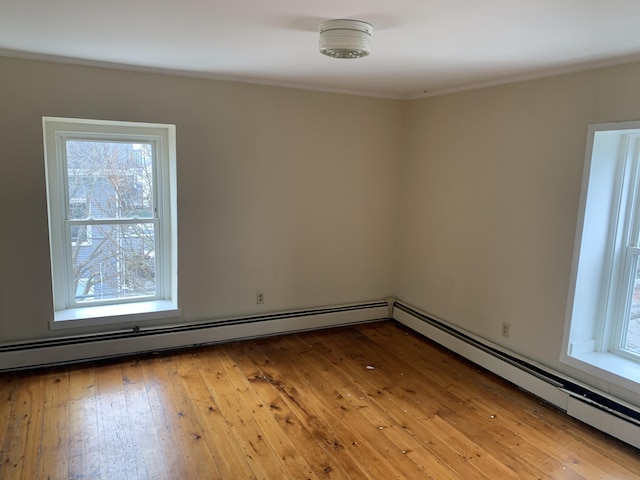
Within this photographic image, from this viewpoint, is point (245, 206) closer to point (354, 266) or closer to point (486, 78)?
point (354, 266)

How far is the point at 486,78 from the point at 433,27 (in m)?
1.35

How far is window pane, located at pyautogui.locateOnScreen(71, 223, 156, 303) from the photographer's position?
138 inches

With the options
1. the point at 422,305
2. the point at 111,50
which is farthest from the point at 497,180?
the point at 111,50

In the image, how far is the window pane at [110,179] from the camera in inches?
134

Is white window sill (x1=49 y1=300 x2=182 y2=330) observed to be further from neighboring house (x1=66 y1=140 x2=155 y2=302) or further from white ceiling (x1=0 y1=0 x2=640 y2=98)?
white ceiling (x1=0 y1=0 x2=640 y2=98)

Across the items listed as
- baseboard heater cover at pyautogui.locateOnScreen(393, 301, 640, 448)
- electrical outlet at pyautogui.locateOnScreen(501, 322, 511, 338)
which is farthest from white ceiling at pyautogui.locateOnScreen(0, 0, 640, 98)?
baseboard heater cover at pyautogui.locateOnScreen(393, 301, 640, 448)

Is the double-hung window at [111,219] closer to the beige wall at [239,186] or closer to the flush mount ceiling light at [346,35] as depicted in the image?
the beige wall at [239,186]

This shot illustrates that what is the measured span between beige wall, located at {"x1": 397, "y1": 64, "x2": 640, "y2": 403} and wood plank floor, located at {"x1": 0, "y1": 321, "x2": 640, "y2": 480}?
21.4 inches

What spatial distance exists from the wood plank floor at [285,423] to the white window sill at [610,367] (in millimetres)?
329

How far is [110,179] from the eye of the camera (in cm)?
351

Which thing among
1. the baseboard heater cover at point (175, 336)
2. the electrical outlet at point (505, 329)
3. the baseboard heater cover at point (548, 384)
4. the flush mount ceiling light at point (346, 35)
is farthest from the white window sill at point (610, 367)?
the flush mount ceiling light at point (346, 35)

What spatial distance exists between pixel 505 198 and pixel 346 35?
1.84 metres

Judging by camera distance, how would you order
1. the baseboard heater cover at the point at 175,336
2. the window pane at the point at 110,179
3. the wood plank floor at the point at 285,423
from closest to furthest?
the wood plank floor at the point at 285,423
the baseboard heater cover at the point at 175,336
the window pane at the point at 110,179

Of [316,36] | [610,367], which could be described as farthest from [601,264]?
[316,36]
